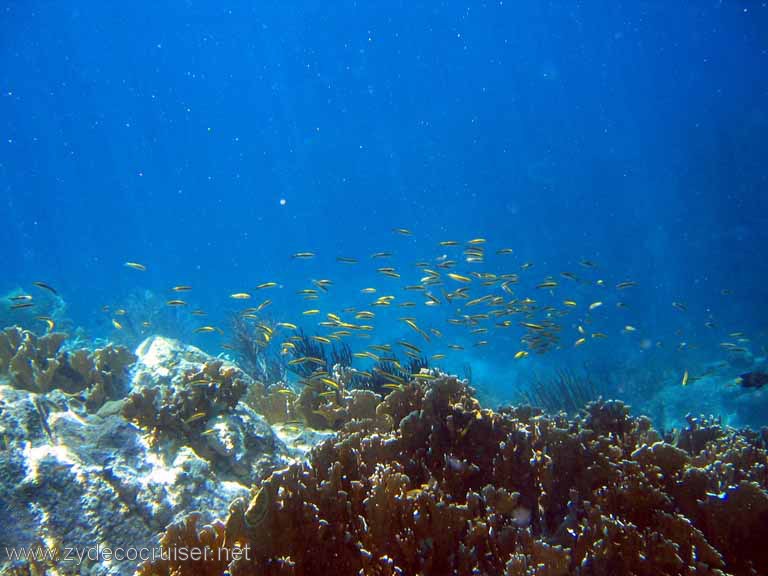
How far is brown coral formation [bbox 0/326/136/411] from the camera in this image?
6.27 meters

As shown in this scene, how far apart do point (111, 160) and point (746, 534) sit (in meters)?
146

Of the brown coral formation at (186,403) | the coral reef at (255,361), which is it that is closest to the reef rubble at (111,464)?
the brown coral formation at (186,403)

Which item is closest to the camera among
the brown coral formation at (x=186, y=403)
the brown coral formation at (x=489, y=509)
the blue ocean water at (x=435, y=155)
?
the brown coral formation at (x=489, y=509)

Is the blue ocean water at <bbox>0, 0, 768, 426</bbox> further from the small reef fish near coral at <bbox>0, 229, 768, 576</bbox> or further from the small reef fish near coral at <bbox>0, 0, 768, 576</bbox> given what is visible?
the small reef fish near coral at <bbox>0, 229, 768, 576</bbox>

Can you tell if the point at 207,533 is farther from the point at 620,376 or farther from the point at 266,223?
the point at 266,223

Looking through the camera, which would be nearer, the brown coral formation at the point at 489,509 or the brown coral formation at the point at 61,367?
the brown coral formation at the point at 489,509

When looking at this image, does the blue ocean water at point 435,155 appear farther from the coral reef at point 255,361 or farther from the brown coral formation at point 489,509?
the brown coral formation at point 489,509

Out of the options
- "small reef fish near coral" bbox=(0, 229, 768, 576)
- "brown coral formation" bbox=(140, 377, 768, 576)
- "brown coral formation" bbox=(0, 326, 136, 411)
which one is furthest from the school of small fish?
"brown coral formation" bbox=(140, 377, 768, 576)


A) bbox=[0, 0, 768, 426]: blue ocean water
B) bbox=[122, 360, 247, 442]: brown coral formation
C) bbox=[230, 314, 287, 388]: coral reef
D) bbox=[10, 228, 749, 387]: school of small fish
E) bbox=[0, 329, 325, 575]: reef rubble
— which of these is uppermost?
bbox=[0, 0, 768, 426]: blue ocean water

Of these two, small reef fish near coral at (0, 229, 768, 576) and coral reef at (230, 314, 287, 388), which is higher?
coral reef at (230, 314, 287, 388)

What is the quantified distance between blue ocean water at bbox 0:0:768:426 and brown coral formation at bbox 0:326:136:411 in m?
13.2

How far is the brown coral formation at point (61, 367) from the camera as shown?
6.27 m

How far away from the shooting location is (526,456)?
3.50m

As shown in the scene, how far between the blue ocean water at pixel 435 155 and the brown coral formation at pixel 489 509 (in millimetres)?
14055
